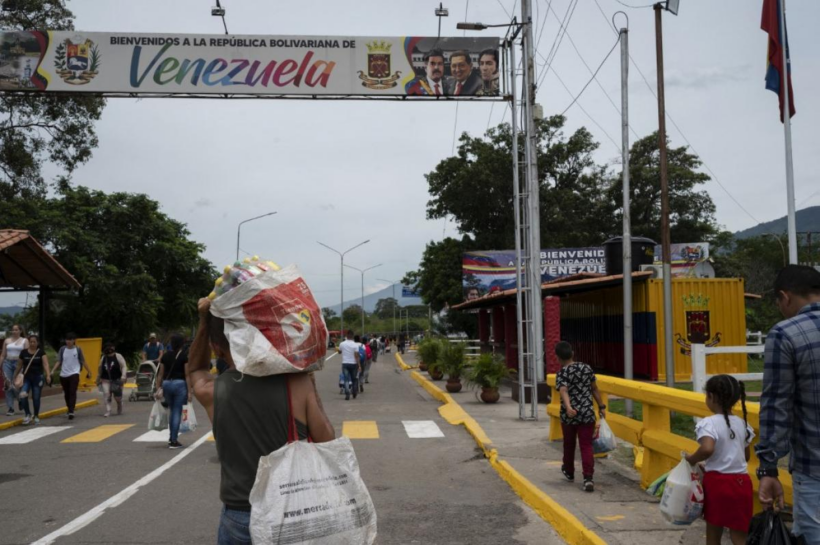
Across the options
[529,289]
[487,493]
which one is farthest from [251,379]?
[529,289]

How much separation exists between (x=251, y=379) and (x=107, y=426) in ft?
45.8

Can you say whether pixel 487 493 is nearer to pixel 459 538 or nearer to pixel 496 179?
pixel 459 538

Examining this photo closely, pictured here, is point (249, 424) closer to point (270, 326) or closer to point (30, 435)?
point (270, 326)

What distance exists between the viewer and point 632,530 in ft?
22.9

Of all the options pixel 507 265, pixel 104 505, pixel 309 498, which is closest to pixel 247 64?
pixel 104 505

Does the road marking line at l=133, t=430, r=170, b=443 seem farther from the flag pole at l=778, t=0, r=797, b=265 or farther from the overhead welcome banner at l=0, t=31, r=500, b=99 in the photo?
the flag pole at l=778, t=0, r=797, b=265

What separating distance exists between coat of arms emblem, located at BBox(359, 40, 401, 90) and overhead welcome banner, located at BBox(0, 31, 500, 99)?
0.02 meters

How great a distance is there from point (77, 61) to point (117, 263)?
18.3 meters

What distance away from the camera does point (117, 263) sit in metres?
37.5

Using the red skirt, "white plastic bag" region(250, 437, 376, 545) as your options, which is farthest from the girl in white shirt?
"white plastic bag" region(250, 437, 376, 545)

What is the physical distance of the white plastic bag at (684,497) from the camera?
5301 millimetres

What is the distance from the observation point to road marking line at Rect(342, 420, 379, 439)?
47.8 ft

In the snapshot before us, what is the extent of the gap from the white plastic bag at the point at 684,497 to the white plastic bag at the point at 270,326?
286 cm

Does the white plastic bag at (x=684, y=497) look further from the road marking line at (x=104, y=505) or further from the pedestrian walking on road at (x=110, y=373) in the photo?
the pedestrian walking on road at (x=110, y=373)
